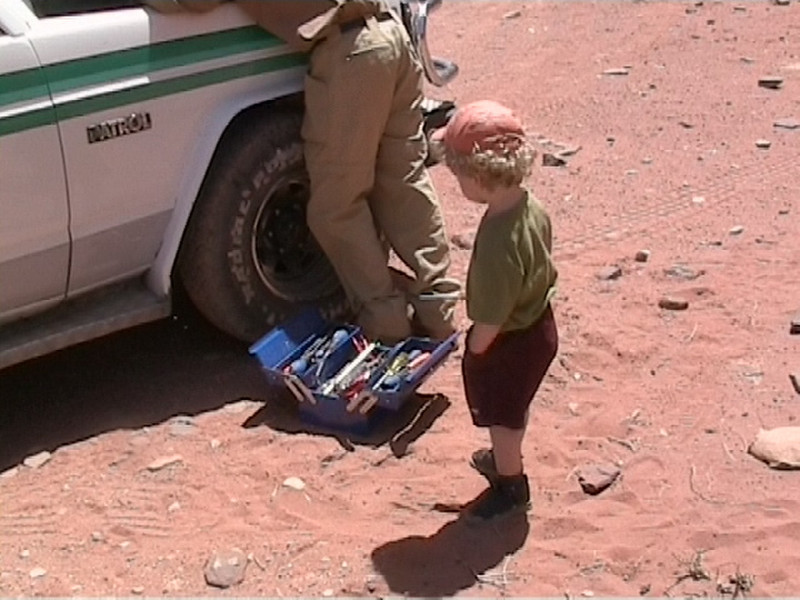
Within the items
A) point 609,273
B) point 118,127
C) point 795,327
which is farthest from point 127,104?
point 795,327

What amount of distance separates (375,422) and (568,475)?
76 centimetres

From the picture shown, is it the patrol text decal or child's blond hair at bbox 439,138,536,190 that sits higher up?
child's blond hair at bbox 439,138,536,190

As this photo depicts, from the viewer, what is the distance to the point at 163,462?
16.6 feet

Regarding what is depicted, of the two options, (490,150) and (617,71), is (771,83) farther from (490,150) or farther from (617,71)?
(490,150)

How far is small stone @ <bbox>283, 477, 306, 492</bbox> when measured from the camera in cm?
489

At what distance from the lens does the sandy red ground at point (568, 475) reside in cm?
439

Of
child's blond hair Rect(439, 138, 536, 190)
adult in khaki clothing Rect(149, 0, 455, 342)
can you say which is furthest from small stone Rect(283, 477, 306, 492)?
child's blond hair Rect(439, 138, 536, 190)

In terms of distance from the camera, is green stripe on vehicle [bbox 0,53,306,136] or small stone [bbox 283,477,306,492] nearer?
green stripe on vehicle [bbox 0,53,306,136]

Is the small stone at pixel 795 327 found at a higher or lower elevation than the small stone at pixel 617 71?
higher

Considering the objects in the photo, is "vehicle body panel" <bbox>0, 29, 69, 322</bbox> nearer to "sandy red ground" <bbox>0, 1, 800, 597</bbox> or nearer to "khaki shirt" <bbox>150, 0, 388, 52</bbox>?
"sandy red ground" <bbox>0, 1, 800, 597</bbox>

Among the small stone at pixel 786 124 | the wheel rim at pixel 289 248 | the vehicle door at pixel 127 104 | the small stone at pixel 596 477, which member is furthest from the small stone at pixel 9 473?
the small stone at pixel 786 124

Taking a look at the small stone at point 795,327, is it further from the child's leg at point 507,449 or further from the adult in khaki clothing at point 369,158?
the child's leg at point 507,449

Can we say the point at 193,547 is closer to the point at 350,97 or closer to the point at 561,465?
the point at 561,465

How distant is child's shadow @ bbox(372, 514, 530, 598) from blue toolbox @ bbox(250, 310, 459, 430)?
0.66 m
